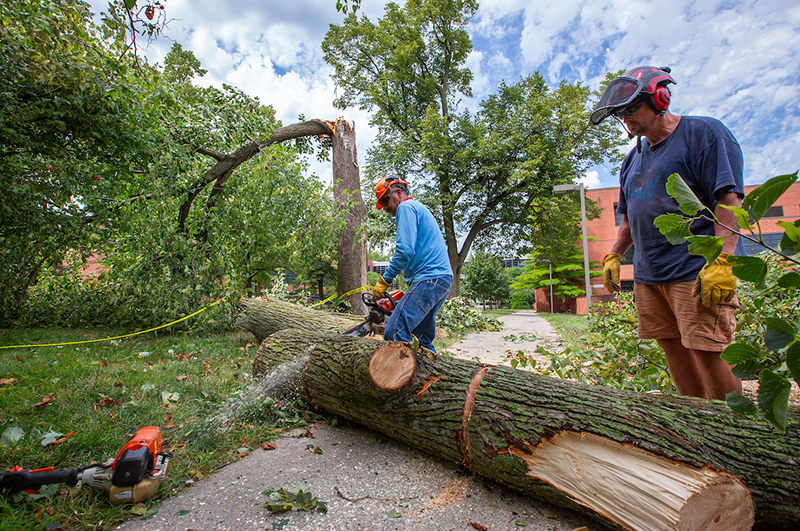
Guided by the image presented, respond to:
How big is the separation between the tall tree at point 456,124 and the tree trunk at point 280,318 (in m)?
10.3

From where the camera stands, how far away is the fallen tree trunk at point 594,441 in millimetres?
1437

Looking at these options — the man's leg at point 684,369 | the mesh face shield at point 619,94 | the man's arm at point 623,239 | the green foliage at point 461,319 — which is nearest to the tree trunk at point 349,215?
the green foliage at point 461,319

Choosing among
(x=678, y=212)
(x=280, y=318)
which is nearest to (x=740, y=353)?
(x=678, y=212)

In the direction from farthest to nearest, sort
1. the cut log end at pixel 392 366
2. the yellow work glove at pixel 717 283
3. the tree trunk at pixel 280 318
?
the tree trunk at pixel 280 318 < the cut log end at pixel 392 366 < the yellow work glove at pixel 717 283

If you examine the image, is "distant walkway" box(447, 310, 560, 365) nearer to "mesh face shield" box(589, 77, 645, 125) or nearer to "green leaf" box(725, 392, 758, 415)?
"mesh face shield" box(589, 77, 645, 125)

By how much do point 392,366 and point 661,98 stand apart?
2042 millimetres

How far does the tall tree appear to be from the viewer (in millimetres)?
14703

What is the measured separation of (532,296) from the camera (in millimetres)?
42594

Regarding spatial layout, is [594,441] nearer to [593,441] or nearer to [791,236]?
[593,441]

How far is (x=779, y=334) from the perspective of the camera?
795 millimetres

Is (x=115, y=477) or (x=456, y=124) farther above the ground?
(x=456, y=124)

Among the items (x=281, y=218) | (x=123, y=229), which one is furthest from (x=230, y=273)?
(x=123, y=229)

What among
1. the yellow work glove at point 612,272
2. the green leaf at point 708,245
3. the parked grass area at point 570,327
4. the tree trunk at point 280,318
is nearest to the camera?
the green leaf at point 708,245

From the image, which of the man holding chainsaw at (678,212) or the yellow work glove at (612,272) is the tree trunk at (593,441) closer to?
the man holding chainsaw at (678,212)
